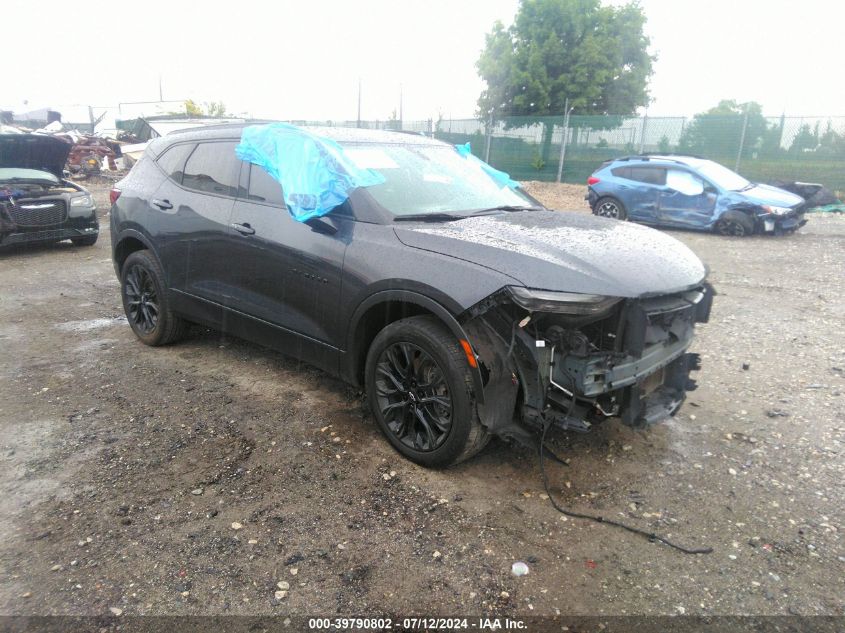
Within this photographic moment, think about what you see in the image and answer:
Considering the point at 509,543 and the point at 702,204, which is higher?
the point at 702,204

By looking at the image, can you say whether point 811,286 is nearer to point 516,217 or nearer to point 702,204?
point 702,204

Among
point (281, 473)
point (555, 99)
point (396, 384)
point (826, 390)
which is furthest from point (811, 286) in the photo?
point (555, 99)

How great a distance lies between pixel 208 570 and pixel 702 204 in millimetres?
11622

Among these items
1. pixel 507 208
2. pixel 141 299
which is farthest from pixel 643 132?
pixel 141 299

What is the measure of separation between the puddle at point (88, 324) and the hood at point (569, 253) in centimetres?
393

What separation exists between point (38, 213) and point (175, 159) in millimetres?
5615

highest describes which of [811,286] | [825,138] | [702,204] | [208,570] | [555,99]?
[555,99]

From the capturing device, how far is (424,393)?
10.5 feet

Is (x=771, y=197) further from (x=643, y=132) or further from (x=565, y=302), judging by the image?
(x=565, y=302)

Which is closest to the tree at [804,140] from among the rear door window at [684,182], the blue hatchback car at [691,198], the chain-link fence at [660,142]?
the chain-link fence at [660,142]

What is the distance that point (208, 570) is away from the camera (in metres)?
2.51

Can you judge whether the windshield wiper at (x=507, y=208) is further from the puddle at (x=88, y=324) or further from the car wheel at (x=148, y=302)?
the puddle at (x=88, y=324)

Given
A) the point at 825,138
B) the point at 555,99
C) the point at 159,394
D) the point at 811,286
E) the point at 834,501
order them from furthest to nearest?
the point at 555,99
the point at 825,138
the point at 811,286
the point at 159,394
the point at 834,501

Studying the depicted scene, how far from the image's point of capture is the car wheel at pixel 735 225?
36.9 feet
